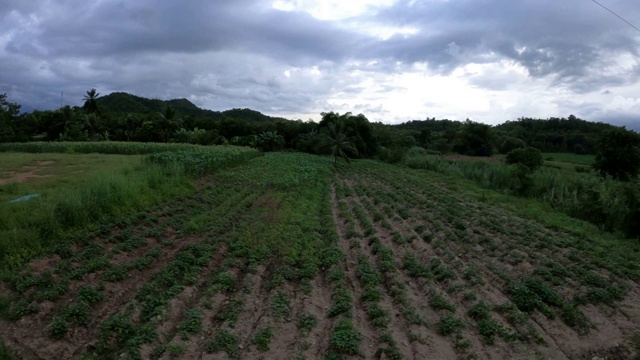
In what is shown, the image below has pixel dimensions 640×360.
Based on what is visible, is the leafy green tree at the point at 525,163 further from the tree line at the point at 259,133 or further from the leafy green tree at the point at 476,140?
the leafy green tree at the point at 476,140

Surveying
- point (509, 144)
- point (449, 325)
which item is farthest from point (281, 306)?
point (509, 144)

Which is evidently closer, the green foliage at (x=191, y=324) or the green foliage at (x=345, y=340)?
the green foliage at (x=345, y=340)

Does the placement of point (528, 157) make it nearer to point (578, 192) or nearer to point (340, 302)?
point (578, 192)

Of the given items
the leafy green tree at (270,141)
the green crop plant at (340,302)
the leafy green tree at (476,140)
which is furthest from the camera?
the leafy green tree at (476,140)

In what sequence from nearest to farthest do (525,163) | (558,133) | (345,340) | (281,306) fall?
1. (345,340)
2. (281,306)
3. (525,163)
4. (558,133)

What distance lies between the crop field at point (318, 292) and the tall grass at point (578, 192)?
66.8 inches

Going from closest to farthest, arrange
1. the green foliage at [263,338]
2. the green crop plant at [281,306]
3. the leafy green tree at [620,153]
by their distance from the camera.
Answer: the green foliage at [263,338] → the green crop plant at [281,306] → the leafy green tree at [620,153]

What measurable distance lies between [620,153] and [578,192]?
343 inches

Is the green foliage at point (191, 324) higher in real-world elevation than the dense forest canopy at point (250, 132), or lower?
lower

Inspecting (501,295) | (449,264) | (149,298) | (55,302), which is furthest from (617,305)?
(55,302)

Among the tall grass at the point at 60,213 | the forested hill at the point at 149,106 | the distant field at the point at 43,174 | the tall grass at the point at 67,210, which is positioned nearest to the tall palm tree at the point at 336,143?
the distant field at the point at 43,174

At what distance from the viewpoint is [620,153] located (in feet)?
91.5

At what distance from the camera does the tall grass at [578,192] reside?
14.7m

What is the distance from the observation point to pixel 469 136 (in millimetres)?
62594
